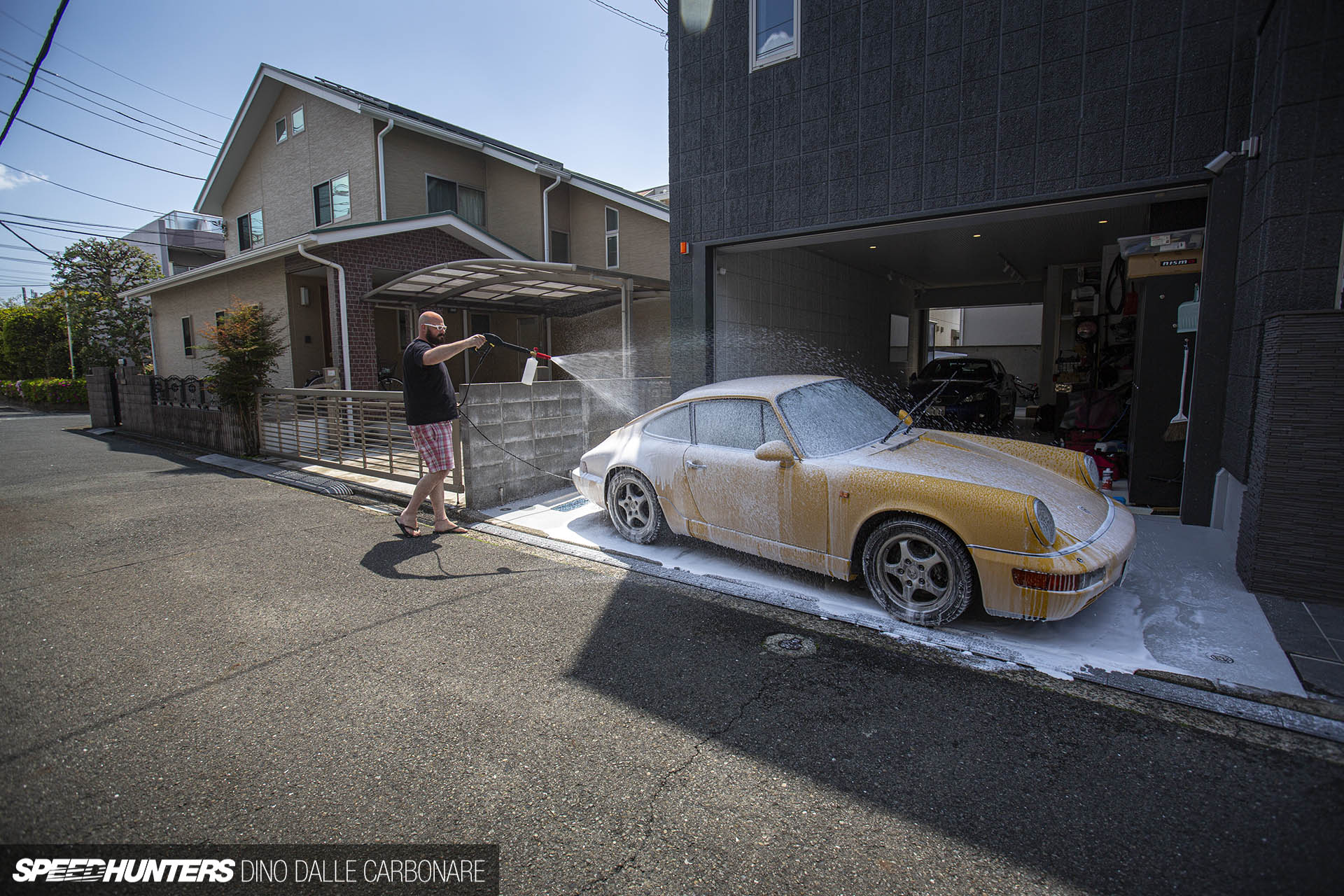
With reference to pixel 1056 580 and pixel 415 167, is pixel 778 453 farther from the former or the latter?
pixel 415 167

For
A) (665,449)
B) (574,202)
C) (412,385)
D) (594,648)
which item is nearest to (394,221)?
(574,202)

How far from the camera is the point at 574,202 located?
15.0 meters

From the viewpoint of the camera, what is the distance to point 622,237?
557 inches

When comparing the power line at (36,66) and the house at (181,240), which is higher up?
the house at (181,240)

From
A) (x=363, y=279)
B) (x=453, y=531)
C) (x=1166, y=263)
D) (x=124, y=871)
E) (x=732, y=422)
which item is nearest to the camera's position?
(x=124, y=871)

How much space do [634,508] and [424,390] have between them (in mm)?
2063

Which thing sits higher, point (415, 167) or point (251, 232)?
point (415, 167)

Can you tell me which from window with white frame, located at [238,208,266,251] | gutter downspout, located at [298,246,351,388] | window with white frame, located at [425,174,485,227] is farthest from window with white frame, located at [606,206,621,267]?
window with white frame, located at [238,208,266,251]

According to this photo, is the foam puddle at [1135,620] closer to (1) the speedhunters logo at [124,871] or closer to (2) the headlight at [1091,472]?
(2) the headlight at [1091,472]

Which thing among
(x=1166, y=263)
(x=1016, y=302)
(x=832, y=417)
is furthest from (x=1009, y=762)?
(x=1016, y=302)

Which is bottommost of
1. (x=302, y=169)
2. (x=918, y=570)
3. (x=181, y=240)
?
(x=918, y=570)

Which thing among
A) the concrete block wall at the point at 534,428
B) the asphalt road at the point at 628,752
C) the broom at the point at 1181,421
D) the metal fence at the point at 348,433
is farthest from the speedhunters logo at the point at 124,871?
the broom at the point at 1181,421

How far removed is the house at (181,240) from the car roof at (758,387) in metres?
35.8

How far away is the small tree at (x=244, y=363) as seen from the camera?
30.8ft
